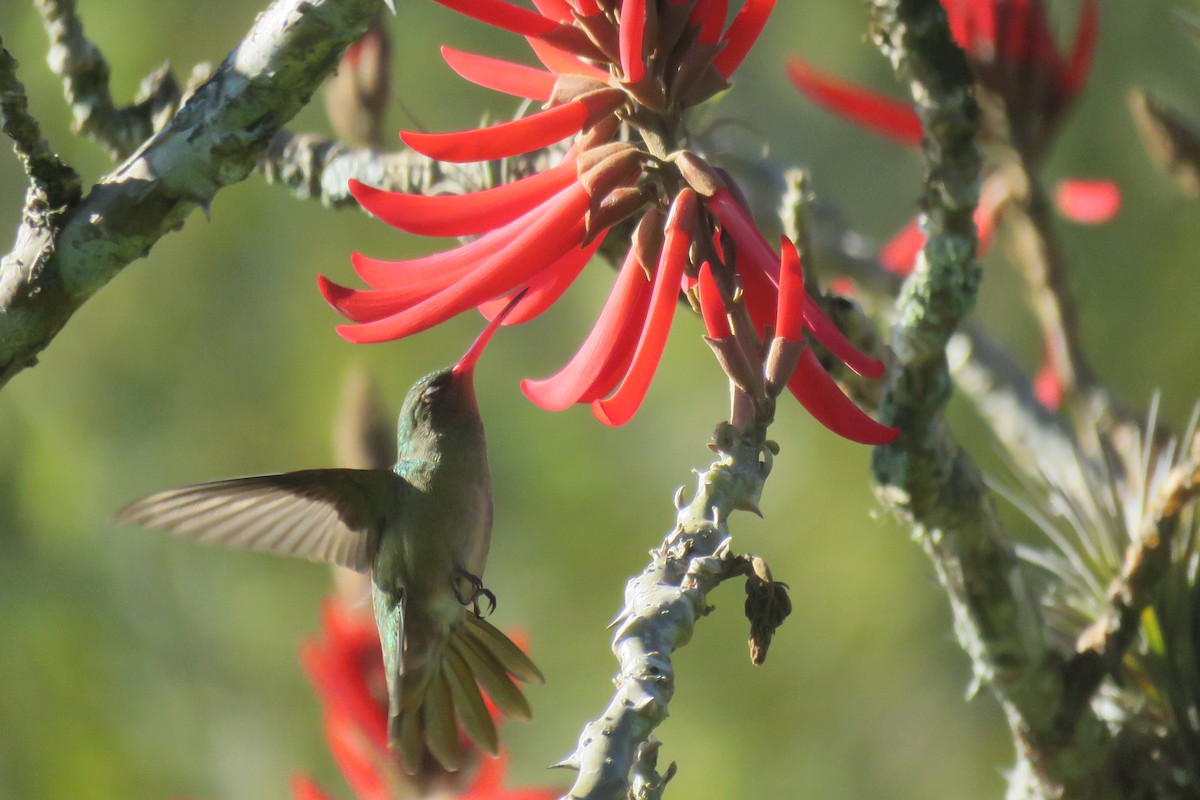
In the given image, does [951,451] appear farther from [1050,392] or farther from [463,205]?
[1050,392]

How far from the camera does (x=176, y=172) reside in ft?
2.97

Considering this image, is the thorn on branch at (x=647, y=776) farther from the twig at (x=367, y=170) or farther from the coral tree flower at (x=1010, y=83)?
the coral tree flower at (x=1010, y=83)

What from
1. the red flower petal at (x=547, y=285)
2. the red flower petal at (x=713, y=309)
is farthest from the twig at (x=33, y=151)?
the red flower petal at (x=713, y=309)

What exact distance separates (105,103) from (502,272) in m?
0.66

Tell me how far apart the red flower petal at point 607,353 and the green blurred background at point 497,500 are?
299 cm

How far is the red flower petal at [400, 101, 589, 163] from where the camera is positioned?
33.6 inches

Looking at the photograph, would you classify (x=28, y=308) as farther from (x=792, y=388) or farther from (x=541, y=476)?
(x=541, y=476)

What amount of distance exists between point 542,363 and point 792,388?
3.29m

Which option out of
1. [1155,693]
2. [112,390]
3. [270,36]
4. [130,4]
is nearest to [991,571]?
[1155,693]

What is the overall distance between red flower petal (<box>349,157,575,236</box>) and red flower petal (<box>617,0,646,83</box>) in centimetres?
9

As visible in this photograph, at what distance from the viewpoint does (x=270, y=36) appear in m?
0.90

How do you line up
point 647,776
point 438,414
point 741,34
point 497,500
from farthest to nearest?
point 497,500 < point 438,414 < point 741,34 < point 647,776

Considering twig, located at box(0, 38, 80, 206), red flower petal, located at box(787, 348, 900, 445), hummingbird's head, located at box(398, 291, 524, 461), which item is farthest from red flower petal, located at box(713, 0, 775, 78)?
hummingbird's head, located at box(398, 291, 524, 461)

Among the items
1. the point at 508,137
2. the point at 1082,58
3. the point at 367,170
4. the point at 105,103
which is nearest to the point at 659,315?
the point at 508,137
